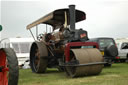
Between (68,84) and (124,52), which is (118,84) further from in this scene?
(124,52)

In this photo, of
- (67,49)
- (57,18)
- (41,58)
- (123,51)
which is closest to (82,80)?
(67,49)

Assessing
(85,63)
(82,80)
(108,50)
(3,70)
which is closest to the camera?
(3,70)

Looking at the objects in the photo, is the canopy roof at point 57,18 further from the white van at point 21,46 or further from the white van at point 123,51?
the white van at point 123,51

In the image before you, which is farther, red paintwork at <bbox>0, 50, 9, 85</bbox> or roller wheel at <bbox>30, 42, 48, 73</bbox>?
roller wheel at <bbox>30, 42, 48, 73</bbox>

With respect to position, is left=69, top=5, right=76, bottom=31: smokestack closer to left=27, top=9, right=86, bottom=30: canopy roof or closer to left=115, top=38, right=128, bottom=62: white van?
left=27, top=9, right=86, bottom=30: canopy roof

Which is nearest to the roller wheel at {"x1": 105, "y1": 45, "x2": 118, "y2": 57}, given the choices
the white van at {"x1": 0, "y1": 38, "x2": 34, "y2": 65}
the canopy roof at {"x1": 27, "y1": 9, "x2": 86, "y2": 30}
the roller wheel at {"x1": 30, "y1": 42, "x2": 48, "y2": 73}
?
the canopy roof at {"x1": 27, "y1": 9, "x2": 86, "y2": 30}

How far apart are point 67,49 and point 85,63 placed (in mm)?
686

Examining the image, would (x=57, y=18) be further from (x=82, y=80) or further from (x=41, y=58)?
(x=82, y=80)

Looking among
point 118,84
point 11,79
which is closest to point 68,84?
point 118,84

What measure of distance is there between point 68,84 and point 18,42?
7.71m

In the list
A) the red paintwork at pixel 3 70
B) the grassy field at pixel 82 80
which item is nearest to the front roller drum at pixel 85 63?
the grassy field at pixel 82 80

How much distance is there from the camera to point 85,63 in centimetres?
617

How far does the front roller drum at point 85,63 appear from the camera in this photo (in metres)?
6.14

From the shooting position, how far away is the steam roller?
625 cm
